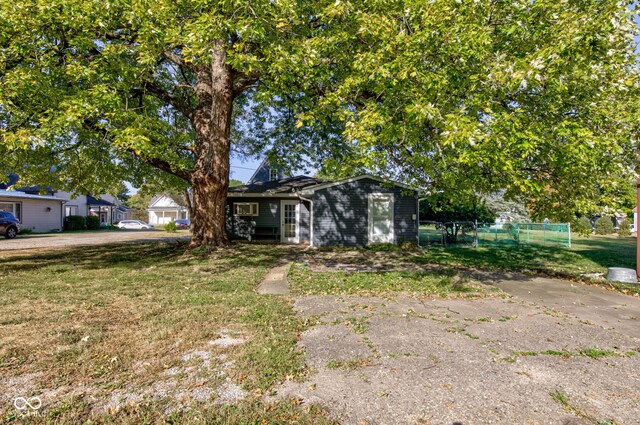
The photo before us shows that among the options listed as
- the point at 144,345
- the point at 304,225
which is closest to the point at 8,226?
the point at 304,225

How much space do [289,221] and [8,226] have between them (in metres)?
17.1

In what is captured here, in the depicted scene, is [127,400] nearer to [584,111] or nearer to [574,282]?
[584,111]

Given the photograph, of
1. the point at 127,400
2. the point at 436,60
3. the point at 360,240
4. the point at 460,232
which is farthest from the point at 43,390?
the point at 460,232

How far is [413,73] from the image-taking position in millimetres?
6246

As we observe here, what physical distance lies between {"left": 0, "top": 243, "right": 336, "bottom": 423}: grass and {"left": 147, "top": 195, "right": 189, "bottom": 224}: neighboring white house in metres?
46.7

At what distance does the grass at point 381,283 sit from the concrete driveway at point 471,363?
0.94 m

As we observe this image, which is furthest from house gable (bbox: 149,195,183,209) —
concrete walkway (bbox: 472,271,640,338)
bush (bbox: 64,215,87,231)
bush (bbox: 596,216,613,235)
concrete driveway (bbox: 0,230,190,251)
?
bush (bbox: 596,216,613,235)

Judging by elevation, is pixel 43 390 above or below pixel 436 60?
below

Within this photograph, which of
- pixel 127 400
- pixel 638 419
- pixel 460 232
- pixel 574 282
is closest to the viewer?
pixel 638 419

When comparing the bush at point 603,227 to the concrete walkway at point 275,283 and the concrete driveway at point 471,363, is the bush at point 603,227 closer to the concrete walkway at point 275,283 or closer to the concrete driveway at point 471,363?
the concrete driveway at point 471,363

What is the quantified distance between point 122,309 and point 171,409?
138 inches

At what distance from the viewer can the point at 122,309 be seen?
5.64 m

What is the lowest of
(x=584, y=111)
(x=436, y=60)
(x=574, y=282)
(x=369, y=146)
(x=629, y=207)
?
(x=574, y=282)

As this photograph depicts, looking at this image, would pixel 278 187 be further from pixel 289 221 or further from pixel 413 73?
pixel 413 73
